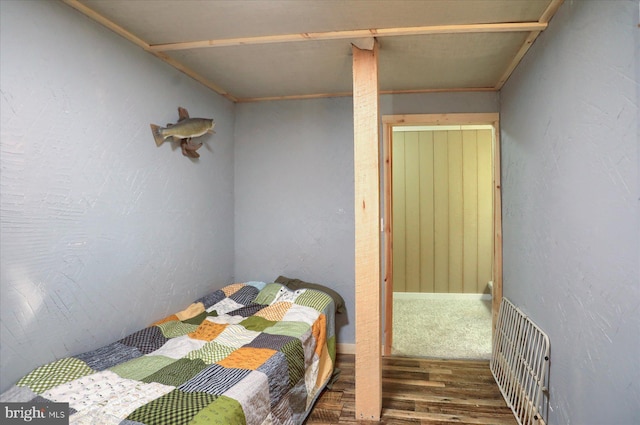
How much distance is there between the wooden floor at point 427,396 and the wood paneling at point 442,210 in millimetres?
2025

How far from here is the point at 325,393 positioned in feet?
8.22

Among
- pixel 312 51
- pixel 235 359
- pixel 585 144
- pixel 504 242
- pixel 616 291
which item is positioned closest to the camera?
pixel 616 291

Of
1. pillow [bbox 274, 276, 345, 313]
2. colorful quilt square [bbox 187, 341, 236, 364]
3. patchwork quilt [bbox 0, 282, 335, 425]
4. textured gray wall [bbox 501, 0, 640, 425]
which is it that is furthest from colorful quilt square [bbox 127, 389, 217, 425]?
pillow [bbox 274, 276, 345, 313]

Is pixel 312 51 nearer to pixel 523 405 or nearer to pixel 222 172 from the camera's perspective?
pixel 222 172

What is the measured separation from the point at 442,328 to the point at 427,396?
4.71 feet

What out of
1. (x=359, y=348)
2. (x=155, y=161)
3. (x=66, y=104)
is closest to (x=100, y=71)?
(x=66, y=104)

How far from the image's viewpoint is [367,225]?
213cm

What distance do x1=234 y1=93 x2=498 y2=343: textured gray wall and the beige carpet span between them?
0.64m

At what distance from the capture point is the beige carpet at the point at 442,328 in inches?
126

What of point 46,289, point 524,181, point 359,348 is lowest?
point 359,348

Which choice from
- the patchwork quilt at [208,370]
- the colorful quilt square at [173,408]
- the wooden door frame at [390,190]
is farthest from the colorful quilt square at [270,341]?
the wooden door frame at [390,190]

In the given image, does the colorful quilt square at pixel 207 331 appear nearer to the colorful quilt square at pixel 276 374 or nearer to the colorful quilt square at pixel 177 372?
the colorful quilt square at pixel 177 372

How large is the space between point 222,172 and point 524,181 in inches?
92.4

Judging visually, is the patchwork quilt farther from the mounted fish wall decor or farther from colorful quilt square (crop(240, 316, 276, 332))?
the mounted fish wall decor
